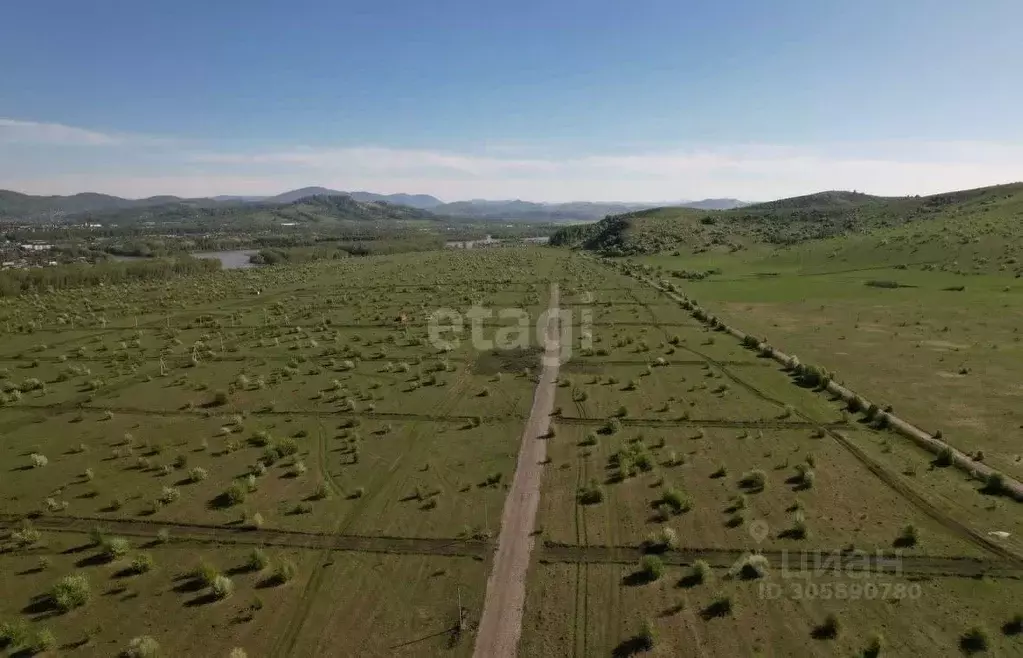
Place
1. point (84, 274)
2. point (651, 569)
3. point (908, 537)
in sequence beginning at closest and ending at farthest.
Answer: point (651, 569)
point (908, 537)
point (84, 274)

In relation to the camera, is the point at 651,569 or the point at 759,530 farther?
the point at 759,530

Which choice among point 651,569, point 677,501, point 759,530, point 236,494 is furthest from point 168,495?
point 759,530

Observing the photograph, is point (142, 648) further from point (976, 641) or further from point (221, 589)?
point (976, 641)

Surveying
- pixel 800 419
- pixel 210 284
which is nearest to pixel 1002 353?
pixel 800 419

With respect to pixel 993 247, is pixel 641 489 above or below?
below

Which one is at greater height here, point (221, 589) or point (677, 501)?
point (677, 501)

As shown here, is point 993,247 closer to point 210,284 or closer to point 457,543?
point 457,543

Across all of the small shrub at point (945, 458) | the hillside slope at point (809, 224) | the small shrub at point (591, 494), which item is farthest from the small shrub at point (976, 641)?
the hillside slope at point (809, 224)
